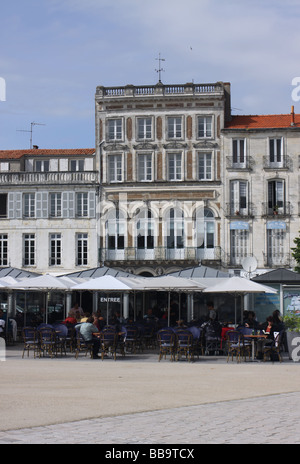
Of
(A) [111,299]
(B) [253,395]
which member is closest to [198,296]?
(A) [111,299]

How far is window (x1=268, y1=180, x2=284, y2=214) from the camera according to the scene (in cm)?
4619

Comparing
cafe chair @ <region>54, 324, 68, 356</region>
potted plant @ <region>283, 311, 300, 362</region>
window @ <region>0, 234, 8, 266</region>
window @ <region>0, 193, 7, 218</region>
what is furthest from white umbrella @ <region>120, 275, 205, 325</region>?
window @ <region>0, 193, 7, 218</region>

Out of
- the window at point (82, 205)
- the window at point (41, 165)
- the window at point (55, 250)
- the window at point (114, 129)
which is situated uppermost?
the window at point (114, 129)

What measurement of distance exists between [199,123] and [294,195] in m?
7.22

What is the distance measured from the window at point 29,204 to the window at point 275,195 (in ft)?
47.8

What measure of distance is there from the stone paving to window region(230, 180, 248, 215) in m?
35.5

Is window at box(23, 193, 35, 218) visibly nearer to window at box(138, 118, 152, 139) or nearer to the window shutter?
the window shutter

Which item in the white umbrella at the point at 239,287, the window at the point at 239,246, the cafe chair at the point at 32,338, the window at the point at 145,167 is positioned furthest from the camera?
the window at the point at 145,167

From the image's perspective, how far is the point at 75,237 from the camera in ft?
156

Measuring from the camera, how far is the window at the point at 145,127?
47.5 m

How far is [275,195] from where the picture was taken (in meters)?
46.4

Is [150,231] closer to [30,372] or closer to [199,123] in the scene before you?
[199,123]

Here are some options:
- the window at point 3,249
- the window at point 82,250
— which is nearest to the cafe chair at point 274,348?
the window at point 82,250

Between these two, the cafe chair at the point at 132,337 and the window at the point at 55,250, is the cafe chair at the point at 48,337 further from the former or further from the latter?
the window at the point at 55,250
